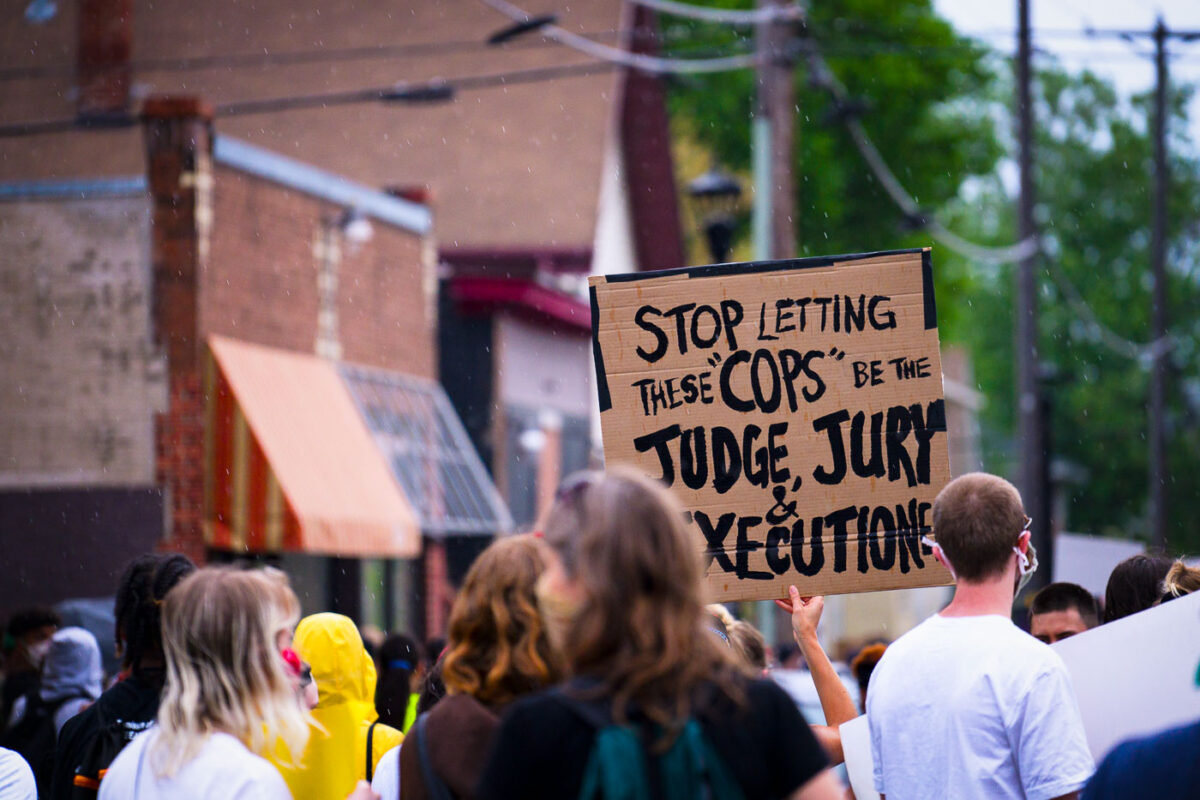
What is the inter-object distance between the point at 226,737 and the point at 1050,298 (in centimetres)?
5207

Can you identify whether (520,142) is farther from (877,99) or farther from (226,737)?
(226,737)

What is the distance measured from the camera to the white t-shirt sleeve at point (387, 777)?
427 centimetres

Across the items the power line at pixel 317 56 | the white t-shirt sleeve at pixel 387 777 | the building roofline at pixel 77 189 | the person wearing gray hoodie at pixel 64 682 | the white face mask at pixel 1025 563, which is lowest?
the person wearing gray hoodie at pixel 64 682

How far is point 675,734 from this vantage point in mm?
2695

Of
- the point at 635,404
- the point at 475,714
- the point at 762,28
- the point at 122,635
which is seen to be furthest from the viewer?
the point at 762,28

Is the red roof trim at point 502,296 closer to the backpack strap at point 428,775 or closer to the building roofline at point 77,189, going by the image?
the building roofline at point 77,189

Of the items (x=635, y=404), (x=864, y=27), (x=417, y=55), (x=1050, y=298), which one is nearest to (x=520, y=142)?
(x=417, y=55)

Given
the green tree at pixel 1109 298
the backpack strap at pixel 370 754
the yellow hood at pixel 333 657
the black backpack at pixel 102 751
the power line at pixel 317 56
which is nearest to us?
the black backpack at pixel 102 751

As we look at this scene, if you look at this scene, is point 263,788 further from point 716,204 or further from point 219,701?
point 716,204

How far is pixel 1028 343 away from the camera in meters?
22.4

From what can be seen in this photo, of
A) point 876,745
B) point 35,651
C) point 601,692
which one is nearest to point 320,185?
point 35,651

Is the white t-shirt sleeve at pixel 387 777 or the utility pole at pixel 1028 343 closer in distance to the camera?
the white t-shirt sleeve at pixel 387 777

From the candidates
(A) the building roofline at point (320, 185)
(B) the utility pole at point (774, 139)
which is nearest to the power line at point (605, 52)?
(B) the utility pole at point (774, 139)

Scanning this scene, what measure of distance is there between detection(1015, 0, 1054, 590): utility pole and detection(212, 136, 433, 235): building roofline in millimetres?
7560
